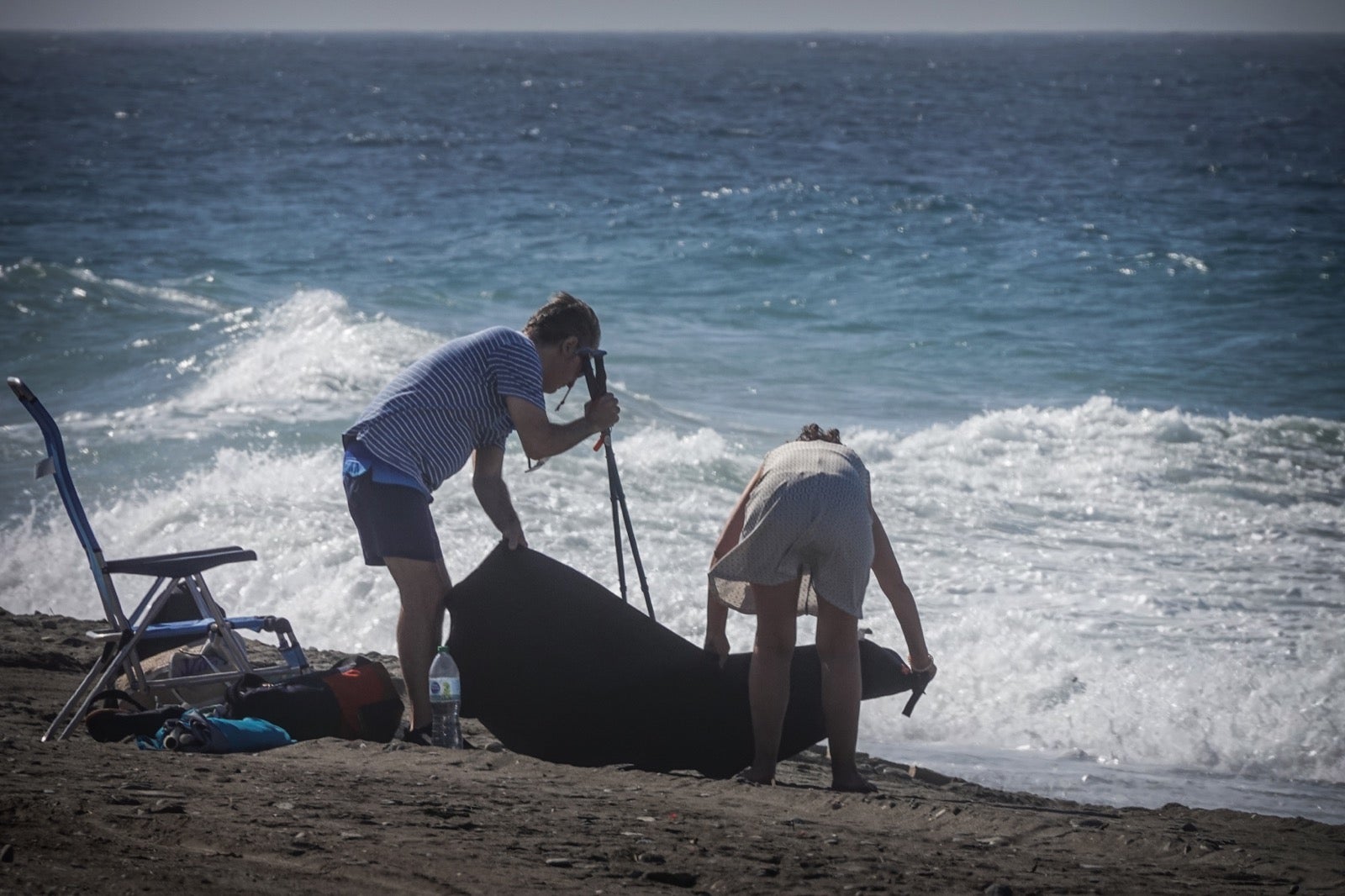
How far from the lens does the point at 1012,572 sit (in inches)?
323

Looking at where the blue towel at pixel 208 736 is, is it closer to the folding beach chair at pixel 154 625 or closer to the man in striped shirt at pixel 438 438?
the folding beach chair at pixel 154 625

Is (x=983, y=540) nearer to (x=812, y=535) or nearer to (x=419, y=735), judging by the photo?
(x=812, y=535)

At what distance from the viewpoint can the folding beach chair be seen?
4.59 meters

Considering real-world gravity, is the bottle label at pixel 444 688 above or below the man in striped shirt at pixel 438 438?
below

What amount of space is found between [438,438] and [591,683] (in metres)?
1.00

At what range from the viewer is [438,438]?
179 inches

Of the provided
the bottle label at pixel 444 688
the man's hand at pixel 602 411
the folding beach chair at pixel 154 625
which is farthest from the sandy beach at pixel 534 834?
the man's hand at pixel 602 411

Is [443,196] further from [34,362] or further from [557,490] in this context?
[557,490]

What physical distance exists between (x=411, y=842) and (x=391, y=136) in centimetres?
3445

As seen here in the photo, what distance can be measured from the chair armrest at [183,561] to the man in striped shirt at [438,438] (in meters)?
0.51

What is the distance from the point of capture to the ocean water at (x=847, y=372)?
6.93 m

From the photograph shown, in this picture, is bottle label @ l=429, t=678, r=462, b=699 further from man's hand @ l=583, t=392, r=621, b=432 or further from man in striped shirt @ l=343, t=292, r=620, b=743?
man's hand @ l=583, t=392, r=621, b=432

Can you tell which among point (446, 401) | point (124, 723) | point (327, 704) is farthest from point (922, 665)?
point (124, 723)

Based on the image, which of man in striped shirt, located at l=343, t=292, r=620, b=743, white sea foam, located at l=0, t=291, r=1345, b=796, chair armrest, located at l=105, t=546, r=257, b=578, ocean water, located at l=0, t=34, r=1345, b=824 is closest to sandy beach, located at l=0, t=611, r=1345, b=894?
man in striped shirt, located at l=343, t=292, r=620, b=743
